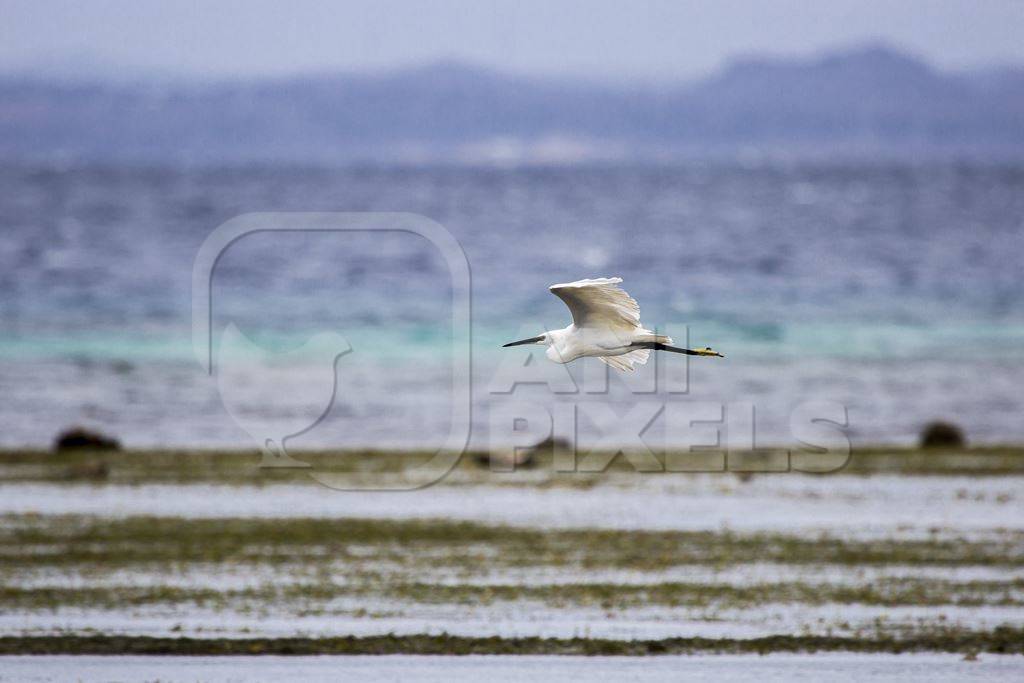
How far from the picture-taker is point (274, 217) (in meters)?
84.6

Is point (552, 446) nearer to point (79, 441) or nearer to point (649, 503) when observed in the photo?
point (649, 503)

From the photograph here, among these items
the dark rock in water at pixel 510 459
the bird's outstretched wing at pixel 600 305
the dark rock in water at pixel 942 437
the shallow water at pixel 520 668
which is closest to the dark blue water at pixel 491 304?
the dark rock in water at pixel 942 437

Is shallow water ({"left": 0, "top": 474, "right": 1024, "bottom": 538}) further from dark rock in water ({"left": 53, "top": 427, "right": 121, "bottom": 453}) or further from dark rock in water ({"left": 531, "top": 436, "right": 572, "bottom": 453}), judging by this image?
dark rock in water ({"left": 53, "top": 427, "right": 121, "bottom": 453})

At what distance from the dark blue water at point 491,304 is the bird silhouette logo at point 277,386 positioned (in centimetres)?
15

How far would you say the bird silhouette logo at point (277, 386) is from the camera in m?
26.3

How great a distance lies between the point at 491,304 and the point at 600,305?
3411 centimetres

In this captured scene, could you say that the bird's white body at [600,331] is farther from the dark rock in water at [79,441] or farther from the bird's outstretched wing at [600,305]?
the dark rock in water at [79,441]

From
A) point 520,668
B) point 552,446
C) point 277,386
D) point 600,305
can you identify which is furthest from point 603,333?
point 277,386

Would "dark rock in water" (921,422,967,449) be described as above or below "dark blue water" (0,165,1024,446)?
below

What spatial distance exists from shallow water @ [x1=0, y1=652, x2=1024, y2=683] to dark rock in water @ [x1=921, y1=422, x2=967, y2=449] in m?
12.2

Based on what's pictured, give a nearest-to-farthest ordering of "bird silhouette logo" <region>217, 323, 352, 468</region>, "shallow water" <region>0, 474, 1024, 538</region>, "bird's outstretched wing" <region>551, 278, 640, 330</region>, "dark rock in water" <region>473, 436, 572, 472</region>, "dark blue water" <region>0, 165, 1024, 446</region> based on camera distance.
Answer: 1. "bird's outstretched wing" <region>551, 278, 640, 330</region>
2. "shallow water" <region>0, 474, 1024, 538</region>
3. "dark rock in water" <region>473, 436, 572, 472</region>
4. "bird silhouette logo" <region>217, 323, 352, 468</region>
5. "dark blue water" <region>0, 165, 1024, 446</region>

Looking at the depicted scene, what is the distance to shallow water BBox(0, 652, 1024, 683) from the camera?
1188 cm

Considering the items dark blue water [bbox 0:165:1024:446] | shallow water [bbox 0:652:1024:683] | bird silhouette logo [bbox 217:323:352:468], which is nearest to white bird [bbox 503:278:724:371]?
shallow water [bbox 0:652:1024:683]

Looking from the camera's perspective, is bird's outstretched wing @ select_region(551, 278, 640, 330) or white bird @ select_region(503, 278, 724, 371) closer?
bird's outstretched wing @ select_region(551, 278, 640, 330)
